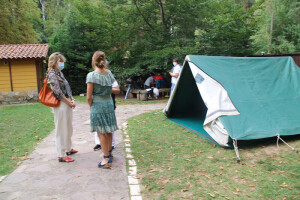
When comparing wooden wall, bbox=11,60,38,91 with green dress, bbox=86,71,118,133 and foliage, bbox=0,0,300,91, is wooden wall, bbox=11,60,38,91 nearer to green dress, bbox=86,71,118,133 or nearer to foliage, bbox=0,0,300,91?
foliage, bbox=0,0,300,91

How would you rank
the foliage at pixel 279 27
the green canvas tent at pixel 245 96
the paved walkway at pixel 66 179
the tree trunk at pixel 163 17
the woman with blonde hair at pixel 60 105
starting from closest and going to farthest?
the paved walkway at pixel 66 179 < the woman with blonde hair at pixel 60 105 < the green canvas tent at pixel 245 96 < the tree trunk at pixel 163 17 < the foliage at pixel 279 27

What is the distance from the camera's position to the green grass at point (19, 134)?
432 cm

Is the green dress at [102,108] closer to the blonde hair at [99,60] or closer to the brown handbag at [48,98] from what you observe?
the blonde hair at [99,60]

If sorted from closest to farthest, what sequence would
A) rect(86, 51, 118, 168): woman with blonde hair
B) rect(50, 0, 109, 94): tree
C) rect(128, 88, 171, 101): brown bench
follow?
rect(86, 51, 118, 168): woman with blonde hair → rect(128, 88, 171, 101): brown bench → rect(50, 0, 109, 94): tree

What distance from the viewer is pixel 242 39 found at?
1322 centimetres

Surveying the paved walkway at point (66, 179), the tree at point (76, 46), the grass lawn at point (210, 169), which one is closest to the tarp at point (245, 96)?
the grass lawn at point (210, 169)

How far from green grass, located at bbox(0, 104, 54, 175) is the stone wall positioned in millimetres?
4389

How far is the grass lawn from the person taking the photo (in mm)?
3119

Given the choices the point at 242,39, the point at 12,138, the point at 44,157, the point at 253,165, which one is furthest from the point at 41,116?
the point at 242,39

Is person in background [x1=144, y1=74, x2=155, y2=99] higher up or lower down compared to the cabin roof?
lower down

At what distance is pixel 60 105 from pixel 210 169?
2.66 m

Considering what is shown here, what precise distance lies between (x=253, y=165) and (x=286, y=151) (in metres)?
1.02

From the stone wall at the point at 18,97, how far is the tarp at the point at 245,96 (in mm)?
9701

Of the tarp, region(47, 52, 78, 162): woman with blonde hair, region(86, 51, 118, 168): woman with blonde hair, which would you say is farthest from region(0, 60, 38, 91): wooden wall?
region(86, 51, 118, 168): woman with blonde hair
